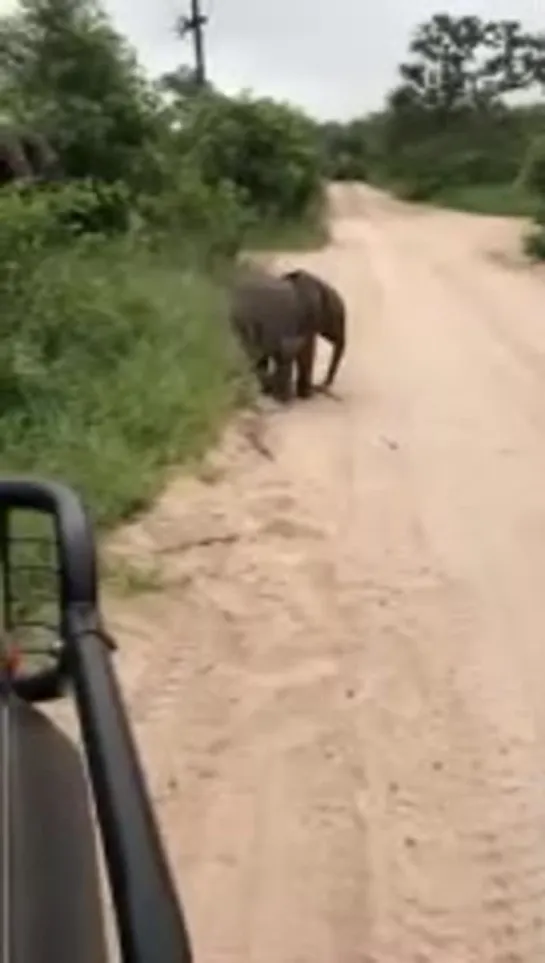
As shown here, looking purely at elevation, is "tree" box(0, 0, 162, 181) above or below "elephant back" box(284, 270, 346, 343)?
above

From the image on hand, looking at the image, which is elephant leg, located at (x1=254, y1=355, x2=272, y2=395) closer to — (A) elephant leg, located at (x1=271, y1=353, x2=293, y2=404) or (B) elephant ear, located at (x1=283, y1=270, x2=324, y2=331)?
(A) elephant leg, located at (x1=271, y1=353, x2=293, y2=404)

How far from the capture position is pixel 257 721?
18.1ft

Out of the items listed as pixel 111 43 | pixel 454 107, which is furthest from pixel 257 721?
pixel 454 107

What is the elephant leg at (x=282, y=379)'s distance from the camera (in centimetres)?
1196

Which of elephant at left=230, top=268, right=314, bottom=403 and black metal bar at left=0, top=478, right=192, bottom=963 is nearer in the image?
black metal bar at left=0, top=478, right=192, bottom=963

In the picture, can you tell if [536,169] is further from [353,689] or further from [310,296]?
[353,689]

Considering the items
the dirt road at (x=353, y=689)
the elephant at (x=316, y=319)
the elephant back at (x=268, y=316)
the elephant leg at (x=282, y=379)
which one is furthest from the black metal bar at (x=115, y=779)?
the elephant at (x=316, y=319)

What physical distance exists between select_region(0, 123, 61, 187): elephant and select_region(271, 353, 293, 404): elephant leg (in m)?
3.27

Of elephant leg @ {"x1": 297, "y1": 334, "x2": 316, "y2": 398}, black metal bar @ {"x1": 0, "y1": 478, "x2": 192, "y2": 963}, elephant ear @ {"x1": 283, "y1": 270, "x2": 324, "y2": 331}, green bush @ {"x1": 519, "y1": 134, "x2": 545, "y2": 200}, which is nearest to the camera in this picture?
black metal bar @ {"x1": 0, "y1": 478, "x2": 192, "y2": 963}

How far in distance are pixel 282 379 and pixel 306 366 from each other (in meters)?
0.21

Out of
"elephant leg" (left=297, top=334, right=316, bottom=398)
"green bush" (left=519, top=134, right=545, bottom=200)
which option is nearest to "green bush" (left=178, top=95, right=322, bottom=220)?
"green bush" (left=519, top=134, right=545, bottom=200)

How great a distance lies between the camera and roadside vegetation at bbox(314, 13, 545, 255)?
48438mm

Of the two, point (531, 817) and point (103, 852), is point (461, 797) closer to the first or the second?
point (531, 817)

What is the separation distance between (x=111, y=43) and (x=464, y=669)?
14448 mm
